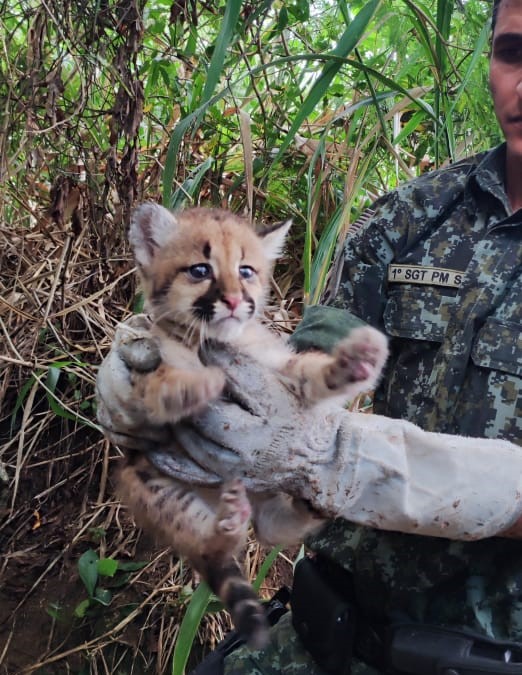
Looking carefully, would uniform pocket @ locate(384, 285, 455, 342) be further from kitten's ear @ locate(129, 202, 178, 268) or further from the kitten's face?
kitten's ear @ locate(129, 202, 178, 268)

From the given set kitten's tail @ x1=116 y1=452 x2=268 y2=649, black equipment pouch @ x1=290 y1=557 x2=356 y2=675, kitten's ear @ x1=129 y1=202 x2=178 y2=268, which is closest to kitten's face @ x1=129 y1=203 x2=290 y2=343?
kitten's ear @ x1=129 y1=202 x2=178 y2=268

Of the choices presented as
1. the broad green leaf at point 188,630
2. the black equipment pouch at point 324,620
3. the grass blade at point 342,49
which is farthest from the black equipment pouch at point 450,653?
the grass blade at point 342,49

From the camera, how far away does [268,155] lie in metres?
3.25

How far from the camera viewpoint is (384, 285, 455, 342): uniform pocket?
1.87 metres

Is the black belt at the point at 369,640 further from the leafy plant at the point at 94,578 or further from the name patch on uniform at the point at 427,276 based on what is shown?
the leafy plant at the point at 94,578

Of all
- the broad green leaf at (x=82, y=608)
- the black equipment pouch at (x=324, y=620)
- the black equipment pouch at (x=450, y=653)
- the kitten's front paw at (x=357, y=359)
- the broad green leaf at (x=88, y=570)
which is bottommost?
the broad green leaf at (x=82, y=608)

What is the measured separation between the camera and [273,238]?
1961 mm

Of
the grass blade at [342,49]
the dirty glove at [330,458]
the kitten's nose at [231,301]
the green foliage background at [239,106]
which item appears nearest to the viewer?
the dirty glove at [330,458]

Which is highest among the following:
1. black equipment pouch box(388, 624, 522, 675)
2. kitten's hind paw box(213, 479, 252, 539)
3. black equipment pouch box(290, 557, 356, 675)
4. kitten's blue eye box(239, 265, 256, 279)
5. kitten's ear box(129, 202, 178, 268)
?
kitten's ear box(129, 202, 178, 268)

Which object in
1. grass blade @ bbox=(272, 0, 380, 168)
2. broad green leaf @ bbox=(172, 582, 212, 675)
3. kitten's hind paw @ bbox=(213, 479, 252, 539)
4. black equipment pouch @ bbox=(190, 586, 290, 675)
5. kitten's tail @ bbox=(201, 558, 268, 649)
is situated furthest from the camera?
grass blade @ bbox=(272, 0, 380, 168)

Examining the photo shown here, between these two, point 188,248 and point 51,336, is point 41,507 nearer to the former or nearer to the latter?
point 51,336

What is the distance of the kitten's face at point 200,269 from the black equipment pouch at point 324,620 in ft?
2.40

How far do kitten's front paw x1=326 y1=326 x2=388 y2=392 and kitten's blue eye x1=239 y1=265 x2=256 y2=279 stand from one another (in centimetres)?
35

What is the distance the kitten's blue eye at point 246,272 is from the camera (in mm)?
1767
